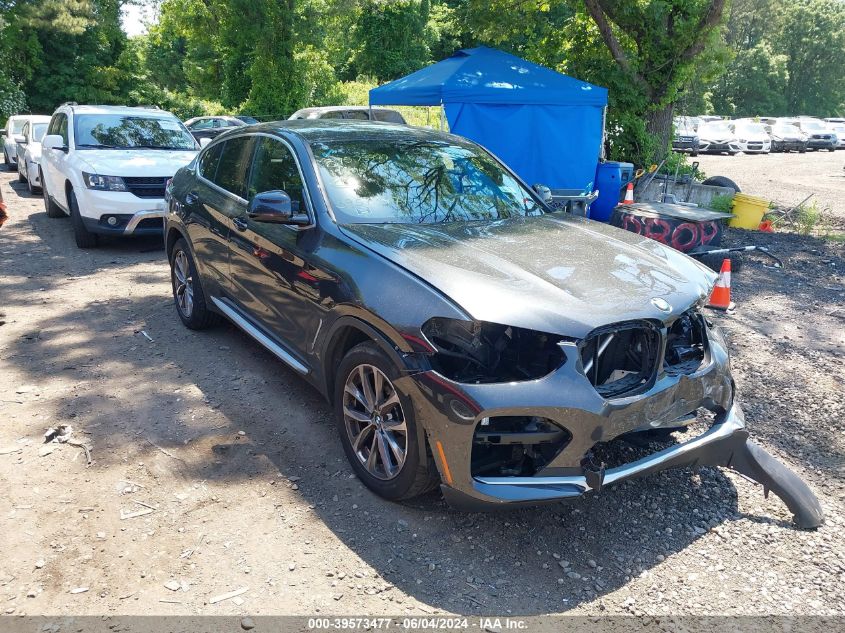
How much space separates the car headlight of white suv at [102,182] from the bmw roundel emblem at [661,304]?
24.1 ft

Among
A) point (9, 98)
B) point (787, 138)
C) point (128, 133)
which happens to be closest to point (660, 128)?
point (128, 133)

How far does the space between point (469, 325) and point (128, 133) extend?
8276mm

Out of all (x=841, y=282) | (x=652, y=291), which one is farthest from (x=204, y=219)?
(x=841, y=282)

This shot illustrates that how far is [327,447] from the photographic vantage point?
4.06 meters

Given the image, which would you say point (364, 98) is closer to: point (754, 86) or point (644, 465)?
point (644, 465)

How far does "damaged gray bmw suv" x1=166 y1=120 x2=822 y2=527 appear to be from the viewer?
2943 millimetres

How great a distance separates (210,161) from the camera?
18.6 feet

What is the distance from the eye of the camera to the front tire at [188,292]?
18.6 feet

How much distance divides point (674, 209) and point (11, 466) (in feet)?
24.4

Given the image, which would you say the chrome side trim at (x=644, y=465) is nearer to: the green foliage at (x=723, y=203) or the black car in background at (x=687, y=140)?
the green foliage at (x=723, y=203)

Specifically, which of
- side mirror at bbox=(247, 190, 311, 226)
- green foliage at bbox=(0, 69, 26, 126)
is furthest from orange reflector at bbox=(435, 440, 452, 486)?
green foliage at bbox=(0, 69, 26, 126)

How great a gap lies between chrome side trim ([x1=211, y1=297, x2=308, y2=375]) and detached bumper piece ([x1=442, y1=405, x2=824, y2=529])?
1456 millimetres

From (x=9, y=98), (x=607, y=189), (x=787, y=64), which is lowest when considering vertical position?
(x=607, y=189)

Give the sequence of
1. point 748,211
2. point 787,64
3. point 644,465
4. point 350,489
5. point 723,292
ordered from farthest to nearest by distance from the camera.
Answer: point 787,64 → point 748,211 → point 723,292 → point 350,489 → point 644,465
